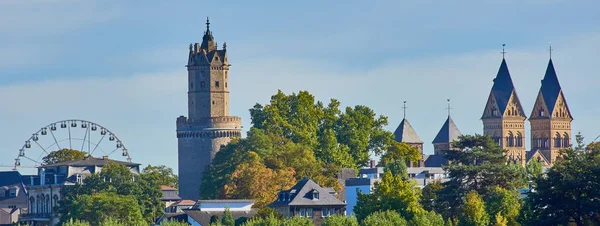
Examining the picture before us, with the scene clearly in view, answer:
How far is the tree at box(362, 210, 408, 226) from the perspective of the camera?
106375 mm

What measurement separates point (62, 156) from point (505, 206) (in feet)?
225

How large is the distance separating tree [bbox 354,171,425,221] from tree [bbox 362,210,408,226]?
201 cm

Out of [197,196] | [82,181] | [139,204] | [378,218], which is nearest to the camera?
[378,218]

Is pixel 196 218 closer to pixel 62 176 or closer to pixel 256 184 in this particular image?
pixel 256 184

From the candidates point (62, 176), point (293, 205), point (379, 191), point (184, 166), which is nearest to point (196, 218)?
point (293, 205)

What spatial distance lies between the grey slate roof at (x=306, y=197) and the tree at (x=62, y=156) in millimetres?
42317

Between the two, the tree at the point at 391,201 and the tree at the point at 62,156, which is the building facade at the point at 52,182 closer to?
the tree at the point at 62,156

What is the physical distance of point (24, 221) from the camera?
15150cm

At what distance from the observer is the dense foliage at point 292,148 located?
137500 mm

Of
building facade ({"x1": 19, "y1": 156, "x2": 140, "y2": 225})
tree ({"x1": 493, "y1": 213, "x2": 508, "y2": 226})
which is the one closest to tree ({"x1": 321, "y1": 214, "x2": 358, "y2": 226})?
tree ({"x1": 493, "y1": 213, "x2": 508, "y2": 226})

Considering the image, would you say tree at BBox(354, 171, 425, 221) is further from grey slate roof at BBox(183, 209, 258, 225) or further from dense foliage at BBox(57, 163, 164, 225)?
dense foliage at BBox(57, 163, 164, 225)

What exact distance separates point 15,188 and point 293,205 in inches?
1997

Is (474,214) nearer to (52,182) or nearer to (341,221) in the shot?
(341,221)

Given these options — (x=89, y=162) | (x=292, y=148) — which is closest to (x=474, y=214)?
(x=292, y=148)
